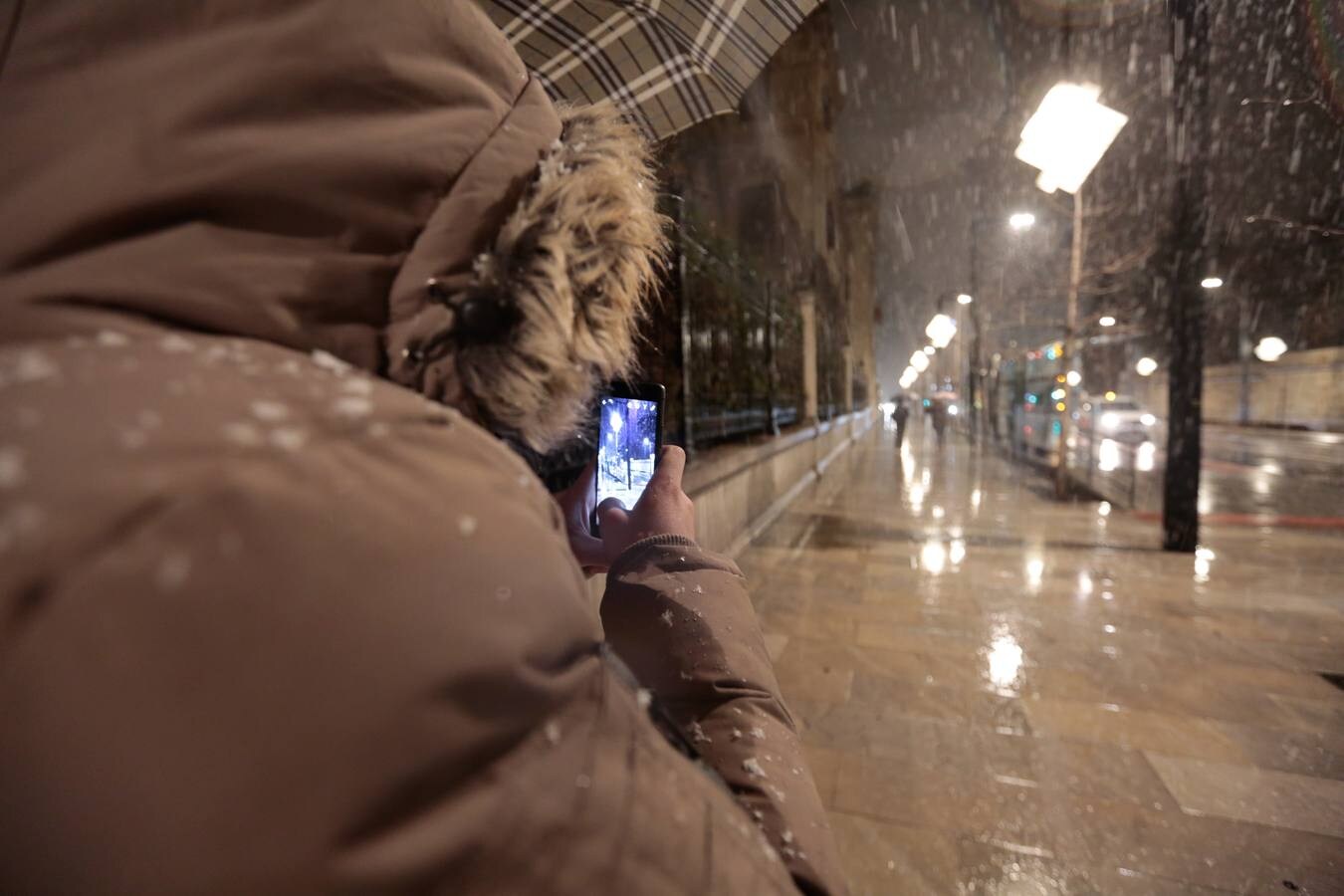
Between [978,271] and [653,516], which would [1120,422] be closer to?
[978,271]

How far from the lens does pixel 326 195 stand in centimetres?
67

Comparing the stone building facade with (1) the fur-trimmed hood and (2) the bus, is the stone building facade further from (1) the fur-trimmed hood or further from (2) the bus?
(2) the bus

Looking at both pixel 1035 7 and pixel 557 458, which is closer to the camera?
pixel 557 458

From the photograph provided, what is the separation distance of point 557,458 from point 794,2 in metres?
1.99

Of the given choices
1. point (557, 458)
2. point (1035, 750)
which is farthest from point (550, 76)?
point (1035, 750)

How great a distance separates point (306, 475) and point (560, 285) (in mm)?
391

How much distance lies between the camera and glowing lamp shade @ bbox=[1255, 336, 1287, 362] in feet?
104

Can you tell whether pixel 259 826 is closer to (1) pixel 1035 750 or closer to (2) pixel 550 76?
(2) pixel 550 76

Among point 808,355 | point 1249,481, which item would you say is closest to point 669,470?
point 808,355

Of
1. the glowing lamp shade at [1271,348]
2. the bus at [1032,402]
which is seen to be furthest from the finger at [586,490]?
the glowing lamp shade at [1271,348]

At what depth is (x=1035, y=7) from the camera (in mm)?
8391

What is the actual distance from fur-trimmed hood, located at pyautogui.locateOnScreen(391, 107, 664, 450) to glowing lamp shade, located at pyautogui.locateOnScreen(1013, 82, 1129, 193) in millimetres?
6737

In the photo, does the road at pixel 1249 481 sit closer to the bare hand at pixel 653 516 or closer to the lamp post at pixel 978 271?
the lamp post at pixel 978 271

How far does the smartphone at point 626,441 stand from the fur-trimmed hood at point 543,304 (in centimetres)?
60
